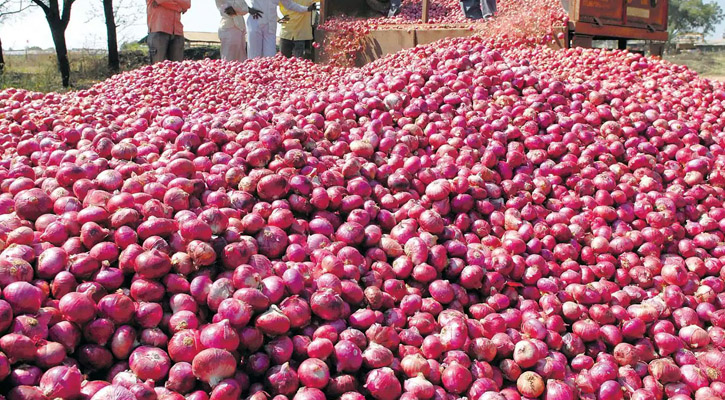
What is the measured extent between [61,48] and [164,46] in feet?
33.1

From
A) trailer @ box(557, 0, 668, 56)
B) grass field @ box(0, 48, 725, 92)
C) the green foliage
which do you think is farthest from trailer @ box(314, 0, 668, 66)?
the green foliage

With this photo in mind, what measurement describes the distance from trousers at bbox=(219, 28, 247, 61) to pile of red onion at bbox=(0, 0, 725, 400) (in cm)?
550

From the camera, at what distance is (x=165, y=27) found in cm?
857

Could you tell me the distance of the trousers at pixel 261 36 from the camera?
30.0ft

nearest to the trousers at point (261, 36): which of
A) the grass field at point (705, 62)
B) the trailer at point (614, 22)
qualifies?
the trailer at point (614, 22)

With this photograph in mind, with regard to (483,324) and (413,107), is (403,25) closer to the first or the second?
(413,107)

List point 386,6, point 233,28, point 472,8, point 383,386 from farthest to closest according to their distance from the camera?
point 386,6 → point 472,8 → point 233,28 → point 383,386

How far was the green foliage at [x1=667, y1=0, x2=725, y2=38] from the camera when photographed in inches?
1983

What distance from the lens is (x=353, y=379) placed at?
1.76 metres

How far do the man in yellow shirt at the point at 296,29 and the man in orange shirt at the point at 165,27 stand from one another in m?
1.89

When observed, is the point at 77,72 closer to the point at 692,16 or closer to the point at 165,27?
the point at 165,27

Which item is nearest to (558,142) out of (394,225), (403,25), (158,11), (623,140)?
(623,140)

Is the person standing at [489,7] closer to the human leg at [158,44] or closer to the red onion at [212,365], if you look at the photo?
the human leg at [158,44]

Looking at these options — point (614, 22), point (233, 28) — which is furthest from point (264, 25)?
point (614, 22)
